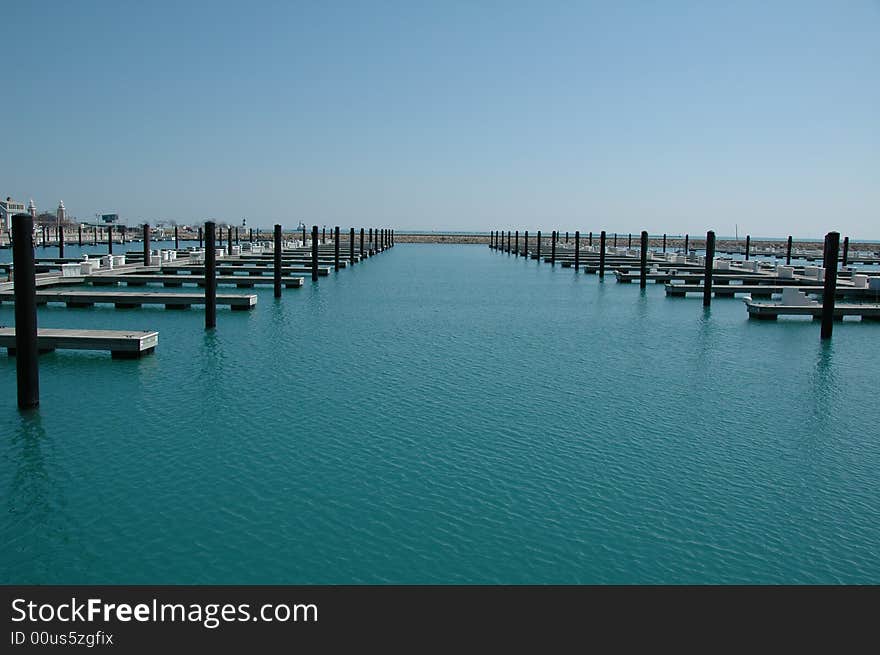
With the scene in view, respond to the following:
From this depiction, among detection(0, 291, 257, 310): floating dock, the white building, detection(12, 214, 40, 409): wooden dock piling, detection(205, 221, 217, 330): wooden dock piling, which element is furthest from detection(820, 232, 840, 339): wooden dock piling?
the white building

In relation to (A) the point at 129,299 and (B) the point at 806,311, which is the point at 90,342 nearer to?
(A) the point at 129,299

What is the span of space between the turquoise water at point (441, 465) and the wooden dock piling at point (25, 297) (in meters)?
0.91

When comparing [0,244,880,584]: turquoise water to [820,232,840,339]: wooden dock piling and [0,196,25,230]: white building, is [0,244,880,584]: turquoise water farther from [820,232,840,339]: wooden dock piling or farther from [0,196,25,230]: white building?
[0,196,25,230]: white building

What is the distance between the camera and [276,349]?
2095 cm

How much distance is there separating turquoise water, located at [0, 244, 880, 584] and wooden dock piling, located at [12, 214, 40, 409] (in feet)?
3.00

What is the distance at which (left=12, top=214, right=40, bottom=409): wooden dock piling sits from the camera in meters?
12.7

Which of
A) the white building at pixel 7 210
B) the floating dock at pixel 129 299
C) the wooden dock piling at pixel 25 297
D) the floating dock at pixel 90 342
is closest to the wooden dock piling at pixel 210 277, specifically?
the floating dock at pixel 129 299

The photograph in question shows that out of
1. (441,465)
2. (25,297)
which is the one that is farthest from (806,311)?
(25,297)

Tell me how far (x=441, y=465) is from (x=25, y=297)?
305 inches

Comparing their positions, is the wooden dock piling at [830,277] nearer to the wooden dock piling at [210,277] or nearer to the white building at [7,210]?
the wooden dock piling at [210,277]

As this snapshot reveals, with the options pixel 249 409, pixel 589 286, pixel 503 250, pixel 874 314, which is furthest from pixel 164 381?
pixel 503 250

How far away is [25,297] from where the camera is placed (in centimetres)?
1305

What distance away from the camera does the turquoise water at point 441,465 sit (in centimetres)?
827
